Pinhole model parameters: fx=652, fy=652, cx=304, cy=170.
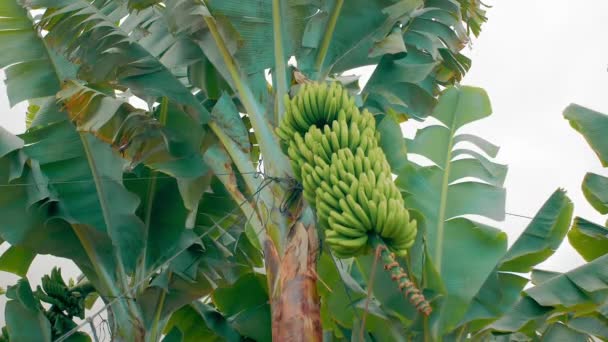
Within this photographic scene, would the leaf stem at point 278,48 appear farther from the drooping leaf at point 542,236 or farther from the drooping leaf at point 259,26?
the drooping leaf at point 542,236

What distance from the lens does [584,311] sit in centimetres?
277

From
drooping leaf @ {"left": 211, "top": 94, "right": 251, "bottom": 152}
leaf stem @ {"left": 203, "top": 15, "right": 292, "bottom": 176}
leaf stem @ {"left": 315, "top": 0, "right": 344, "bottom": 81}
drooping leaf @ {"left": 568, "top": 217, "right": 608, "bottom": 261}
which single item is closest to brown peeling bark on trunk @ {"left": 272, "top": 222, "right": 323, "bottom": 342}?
leaf stem @ {"left": 203, "top": 15, "right": 292, "bottom": 176}

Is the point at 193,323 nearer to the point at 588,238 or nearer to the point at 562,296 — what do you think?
the point at 562,296

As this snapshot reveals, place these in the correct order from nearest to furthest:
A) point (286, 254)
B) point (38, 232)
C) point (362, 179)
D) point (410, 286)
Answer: point (410, 286)
point (362, 179)
point (286, 254)
point (38, 232)

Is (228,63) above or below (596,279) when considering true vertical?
above

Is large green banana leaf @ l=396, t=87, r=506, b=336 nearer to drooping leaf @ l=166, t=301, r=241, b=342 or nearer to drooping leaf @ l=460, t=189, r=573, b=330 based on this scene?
drooping leaf @ l=460, t=189, r=573, b=330

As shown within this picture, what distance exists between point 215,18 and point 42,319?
69.9 inches

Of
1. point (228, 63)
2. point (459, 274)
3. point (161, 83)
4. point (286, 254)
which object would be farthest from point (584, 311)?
point (161, 83)

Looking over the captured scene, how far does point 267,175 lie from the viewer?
8.03 feet

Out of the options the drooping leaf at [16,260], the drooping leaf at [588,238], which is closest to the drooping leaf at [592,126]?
the drooping leaf at [588,238]

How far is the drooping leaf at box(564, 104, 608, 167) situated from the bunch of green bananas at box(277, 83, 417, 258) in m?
1.68

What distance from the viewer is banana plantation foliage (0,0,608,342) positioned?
239 cm

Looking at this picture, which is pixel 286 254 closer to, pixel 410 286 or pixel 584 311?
pixel 410 286

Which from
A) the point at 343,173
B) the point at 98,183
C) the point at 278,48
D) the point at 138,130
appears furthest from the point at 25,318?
the point at 343,173
